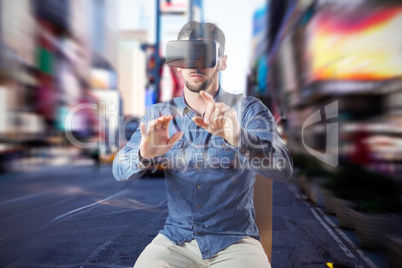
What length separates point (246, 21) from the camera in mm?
1578

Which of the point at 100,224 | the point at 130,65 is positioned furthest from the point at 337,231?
the point at 130,65

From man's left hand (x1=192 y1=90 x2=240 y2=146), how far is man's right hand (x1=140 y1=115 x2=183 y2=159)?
5.1 inches

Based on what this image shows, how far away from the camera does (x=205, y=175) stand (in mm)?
1196

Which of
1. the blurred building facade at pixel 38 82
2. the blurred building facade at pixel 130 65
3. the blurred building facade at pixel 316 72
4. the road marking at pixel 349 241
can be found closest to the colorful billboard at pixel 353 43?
the blurred building facade at pixel 316 72

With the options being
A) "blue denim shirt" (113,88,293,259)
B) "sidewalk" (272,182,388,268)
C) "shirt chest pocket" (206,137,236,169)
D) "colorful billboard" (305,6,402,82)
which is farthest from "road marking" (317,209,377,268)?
"colorful billboard" (305,6,402,82)

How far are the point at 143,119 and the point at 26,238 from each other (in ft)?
2.32

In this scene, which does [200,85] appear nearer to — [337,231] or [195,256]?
[195,256]

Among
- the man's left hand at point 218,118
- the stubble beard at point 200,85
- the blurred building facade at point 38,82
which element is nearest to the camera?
the man's left hand at point 218,118

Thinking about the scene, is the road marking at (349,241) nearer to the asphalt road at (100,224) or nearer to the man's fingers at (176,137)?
the asphalt road at (100,224)

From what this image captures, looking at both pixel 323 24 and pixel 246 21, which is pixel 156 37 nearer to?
pixel 246 21

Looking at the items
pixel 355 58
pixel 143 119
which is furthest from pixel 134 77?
pixel 355 58

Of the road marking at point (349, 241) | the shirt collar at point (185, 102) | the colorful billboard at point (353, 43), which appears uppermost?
the colorful billboard at point (353, 43)

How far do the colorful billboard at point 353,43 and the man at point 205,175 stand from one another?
635 mm

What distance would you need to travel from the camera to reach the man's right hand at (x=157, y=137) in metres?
0.96
